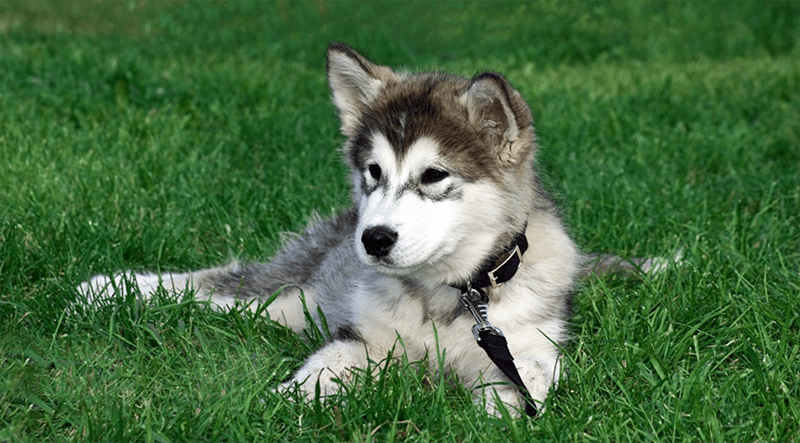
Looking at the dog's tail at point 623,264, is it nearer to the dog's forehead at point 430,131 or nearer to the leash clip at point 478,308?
the leash clip at point 478,308

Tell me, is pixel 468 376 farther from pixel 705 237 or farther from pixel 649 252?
pixel 705 237

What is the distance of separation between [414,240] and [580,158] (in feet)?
11.6

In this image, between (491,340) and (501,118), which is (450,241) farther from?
(501,118)

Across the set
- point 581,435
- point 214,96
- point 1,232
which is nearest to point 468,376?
point 581,435

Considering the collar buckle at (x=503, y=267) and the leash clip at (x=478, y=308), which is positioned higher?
the collar buckle at (x=503, y=267)

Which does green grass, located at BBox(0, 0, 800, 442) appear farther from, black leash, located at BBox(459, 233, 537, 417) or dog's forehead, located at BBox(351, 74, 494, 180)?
dog's forehead, located at BBox(351, 74, 494, 180)

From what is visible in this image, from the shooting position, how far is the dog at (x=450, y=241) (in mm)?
2879

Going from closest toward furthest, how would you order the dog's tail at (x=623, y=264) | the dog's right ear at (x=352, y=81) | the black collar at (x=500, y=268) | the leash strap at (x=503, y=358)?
the leash strap at (x=503, y=358) < the black collar at (x=500, y=268) < the dog's right ear at (x=352, y=81) < the dog's tail at (x=623, y=264)

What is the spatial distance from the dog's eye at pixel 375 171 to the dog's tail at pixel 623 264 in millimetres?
1178

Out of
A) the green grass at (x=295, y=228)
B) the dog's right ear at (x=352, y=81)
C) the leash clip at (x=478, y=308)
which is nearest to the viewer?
the green grass at (x=295, y=228)

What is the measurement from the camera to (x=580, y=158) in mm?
6066

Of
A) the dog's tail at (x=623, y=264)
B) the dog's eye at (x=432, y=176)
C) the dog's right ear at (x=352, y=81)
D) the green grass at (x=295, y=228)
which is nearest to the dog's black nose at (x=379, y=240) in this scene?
the dog's eye at (x=432, y=176)

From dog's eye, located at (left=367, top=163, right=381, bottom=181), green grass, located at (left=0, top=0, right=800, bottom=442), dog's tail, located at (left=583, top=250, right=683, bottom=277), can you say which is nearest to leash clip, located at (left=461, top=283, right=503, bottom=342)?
green grass, located at (left=0, top=0, right=800, bottom=442)

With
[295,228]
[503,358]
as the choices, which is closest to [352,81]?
[503,358]
